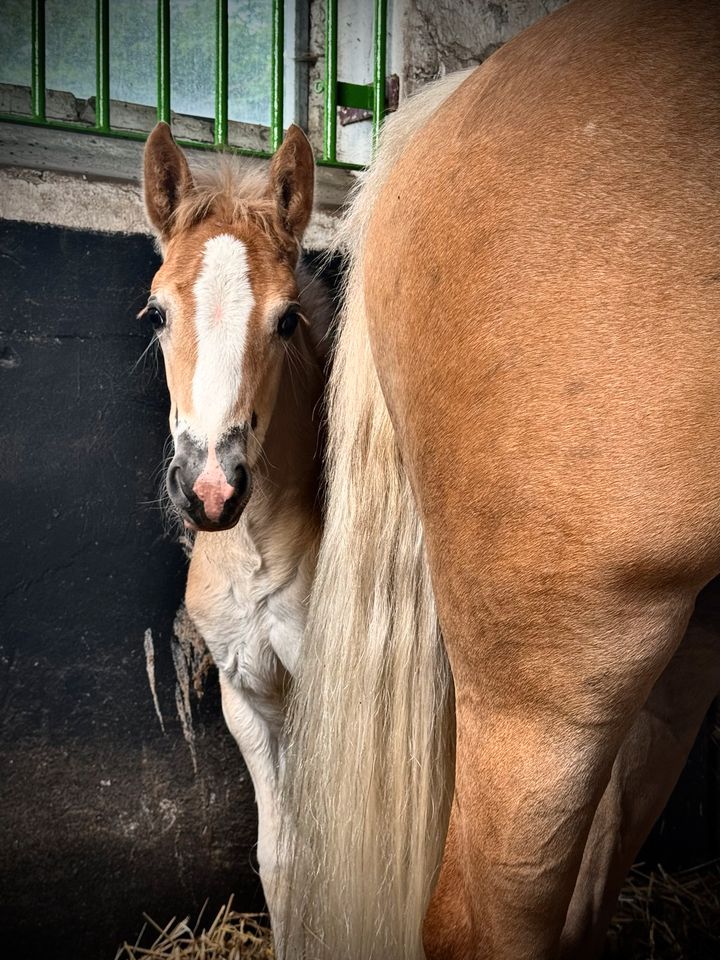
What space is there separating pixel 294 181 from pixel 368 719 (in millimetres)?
1042

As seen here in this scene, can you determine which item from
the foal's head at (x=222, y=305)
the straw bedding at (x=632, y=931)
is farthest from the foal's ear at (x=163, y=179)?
the straw bedding at (x=632, y=931)

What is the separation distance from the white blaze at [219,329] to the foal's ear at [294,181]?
0.63 ft

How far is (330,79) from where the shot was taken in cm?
214

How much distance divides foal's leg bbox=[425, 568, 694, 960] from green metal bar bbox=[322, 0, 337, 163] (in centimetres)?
152

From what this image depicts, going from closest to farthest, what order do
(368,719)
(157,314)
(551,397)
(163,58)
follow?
(551,397) < (368,719) < (157,314) < (163,58)

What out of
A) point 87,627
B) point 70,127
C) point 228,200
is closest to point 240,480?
point 228,200

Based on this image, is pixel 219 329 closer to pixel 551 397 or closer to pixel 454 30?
pixel 551 397

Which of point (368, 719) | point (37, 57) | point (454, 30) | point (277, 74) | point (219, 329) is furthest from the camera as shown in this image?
point (454, 30)

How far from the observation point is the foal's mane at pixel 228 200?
1678 millimetres

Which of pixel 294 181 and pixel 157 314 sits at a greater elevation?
pixel 294 181

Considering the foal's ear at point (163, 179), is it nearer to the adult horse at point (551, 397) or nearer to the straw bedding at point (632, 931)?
the adult horse at point (551, 397)

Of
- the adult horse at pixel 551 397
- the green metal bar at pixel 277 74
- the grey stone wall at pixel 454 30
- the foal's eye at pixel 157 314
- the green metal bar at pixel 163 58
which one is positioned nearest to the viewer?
the adult horse at pixel 551 397

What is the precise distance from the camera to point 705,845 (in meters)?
2.47

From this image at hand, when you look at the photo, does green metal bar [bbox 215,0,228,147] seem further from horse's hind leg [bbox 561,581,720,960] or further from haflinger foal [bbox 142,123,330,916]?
horse's hind leg [bbox 561,581,720,960]
